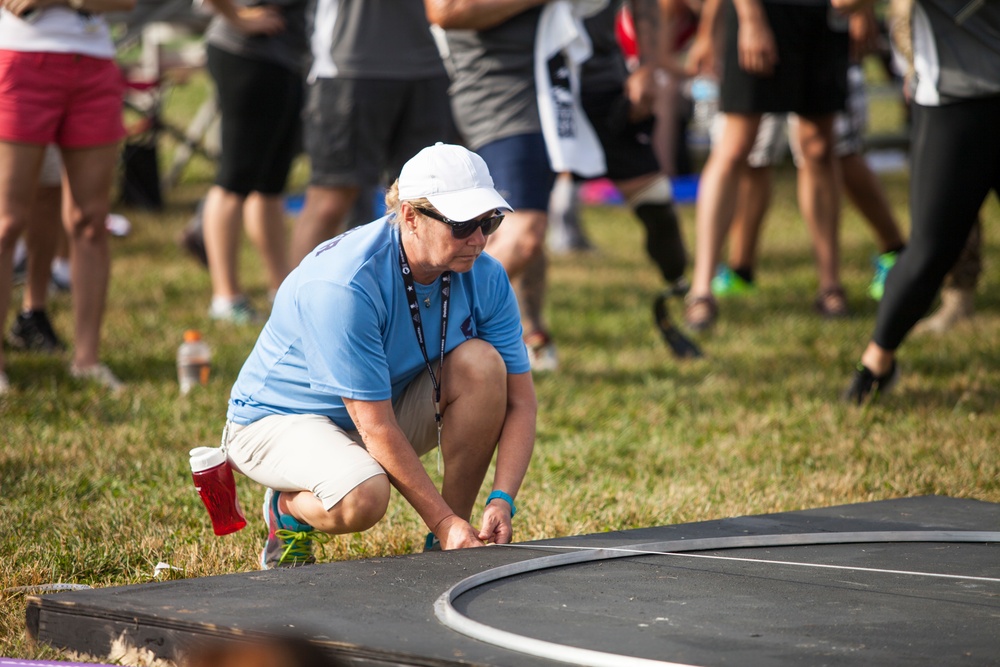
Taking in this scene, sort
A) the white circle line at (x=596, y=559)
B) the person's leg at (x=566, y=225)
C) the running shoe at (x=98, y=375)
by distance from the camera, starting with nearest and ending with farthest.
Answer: the white circle line at (x=596, y=559), the running shoe at (x=98, y=375), the person's leg at (x=566, y=225)

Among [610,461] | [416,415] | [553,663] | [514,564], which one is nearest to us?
[553,663]

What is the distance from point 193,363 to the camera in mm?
5285

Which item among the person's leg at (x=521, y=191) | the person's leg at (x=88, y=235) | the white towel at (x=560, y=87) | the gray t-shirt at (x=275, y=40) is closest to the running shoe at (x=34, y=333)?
the person's leg at (x=88, y=235)

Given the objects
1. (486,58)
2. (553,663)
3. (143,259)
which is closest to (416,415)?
(553,663)

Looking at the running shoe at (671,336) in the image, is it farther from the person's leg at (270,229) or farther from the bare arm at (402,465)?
the bare arm at (402,465)

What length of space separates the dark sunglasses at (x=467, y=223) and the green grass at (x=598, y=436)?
947 millimetres

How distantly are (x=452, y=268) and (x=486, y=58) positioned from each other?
2373 mm

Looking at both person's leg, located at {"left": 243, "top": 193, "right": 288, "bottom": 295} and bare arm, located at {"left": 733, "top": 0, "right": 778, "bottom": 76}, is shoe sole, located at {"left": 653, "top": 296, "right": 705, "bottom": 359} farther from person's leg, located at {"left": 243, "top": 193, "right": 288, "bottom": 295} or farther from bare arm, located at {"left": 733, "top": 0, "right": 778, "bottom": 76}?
person's leg, located at {"left": 243, "top": 193, "right": 288, "bottom": 295}

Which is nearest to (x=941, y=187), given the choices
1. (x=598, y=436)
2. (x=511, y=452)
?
(x=598, y=436)

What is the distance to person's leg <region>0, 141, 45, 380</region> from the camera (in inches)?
189

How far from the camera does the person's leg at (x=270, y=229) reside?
6.71 meters

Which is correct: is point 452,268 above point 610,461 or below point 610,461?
above

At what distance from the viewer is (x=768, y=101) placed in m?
6.36

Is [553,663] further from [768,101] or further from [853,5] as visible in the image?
[768,101]
